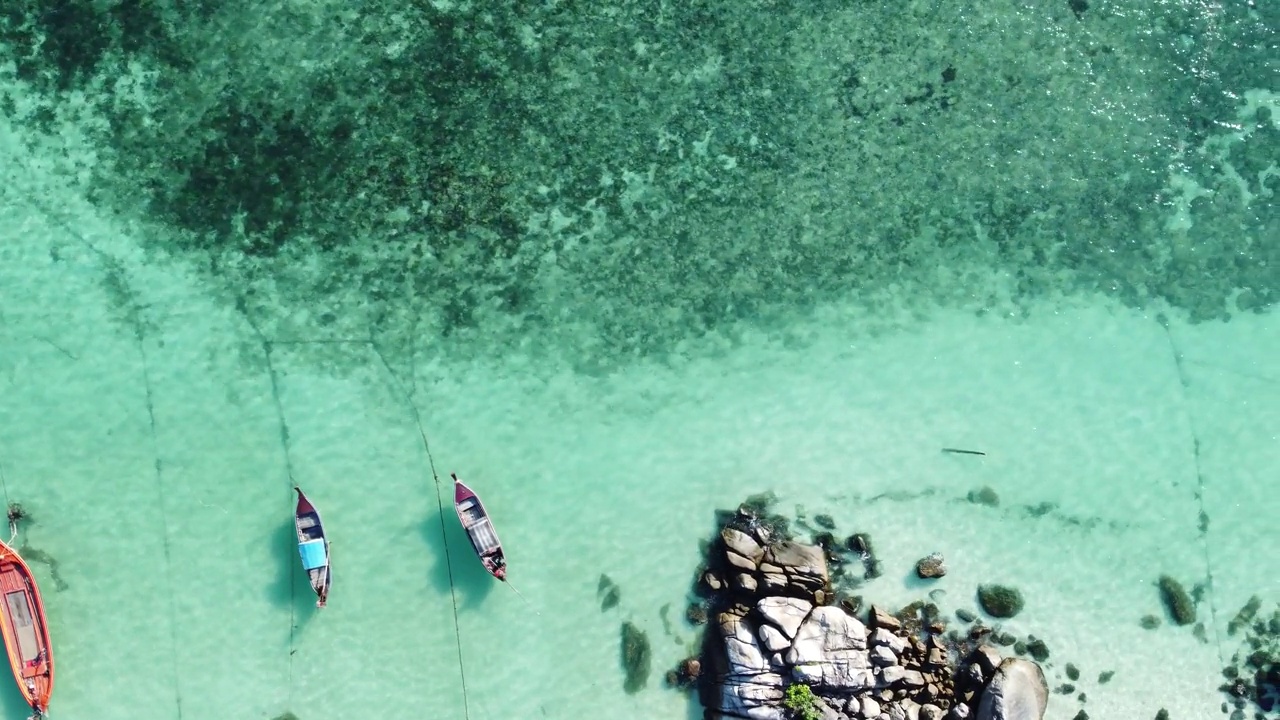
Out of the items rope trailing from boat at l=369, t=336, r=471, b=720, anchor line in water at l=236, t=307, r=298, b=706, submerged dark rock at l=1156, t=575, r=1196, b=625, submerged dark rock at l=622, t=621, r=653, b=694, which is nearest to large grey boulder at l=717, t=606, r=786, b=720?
submerged dark rock at l=622, t=621, r=653, b=694

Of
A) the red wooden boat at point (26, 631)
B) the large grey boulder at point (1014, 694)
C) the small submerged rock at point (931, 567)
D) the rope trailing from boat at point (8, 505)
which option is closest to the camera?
the red wooden boat at point (26, 631)

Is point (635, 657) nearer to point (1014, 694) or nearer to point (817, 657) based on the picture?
point (817, 657)

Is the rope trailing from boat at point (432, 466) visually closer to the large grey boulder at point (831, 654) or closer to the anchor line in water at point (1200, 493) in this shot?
the large grey boulder at point (831, 654)

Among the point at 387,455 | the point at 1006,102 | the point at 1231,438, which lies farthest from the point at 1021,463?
the point at 387,455

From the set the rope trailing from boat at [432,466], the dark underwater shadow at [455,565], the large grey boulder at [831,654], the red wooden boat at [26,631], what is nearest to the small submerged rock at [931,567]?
the large grey boulder at [831,654]

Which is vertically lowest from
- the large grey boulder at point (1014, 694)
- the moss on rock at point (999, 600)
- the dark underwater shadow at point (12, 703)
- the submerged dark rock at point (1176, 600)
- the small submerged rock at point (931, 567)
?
the large grey boulder at point (1014, 694)

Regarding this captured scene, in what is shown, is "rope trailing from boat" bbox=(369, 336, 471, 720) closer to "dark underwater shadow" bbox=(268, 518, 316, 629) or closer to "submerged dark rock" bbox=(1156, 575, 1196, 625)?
"dark underwater shadow" bbox=(268, 518, 316, 629)
